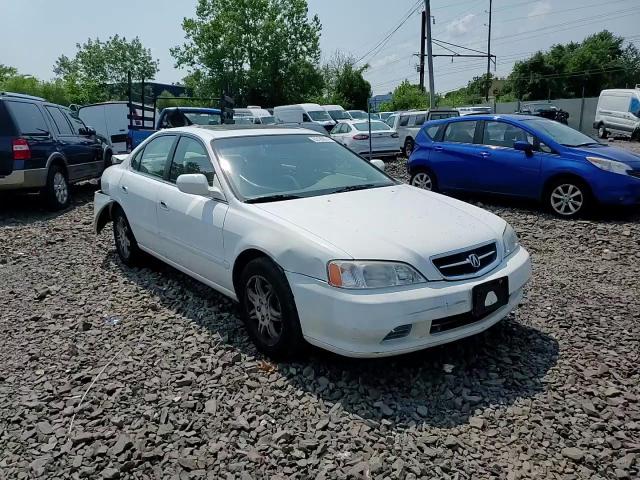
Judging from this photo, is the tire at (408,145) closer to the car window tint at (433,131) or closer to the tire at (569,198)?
the car window tint at (433,131)

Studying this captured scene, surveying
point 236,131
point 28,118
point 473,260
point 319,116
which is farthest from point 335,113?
point 473,260

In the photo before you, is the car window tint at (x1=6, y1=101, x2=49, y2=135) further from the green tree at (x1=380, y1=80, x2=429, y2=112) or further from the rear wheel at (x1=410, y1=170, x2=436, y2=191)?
the green tree at (x1=380, y1=80, x2=429, y2=112)

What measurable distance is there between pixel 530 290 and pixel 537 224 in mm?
2978

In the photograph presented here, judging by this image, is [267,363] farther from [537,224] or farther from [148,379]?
[537,224]

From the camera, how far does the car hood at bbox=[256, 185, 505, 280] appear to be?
10.3 feet

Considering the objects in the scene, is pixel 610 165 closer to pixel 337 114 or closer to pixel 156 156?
pixel 156 156

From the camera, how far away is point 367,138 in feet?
55.0

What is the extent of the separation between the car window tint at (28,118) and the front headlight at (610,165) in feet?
28.0

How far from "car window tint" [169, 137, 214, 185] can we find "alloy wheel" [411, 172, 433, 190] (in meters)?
5.80

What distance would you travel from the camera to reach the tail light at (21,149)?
8.24 meters

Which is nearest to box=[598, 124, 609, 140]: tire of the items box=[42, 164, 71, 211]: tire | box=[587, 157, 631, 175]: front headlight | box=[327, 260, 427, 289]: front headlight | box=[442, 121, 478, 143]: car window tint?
box=[442, 121, 478, 143]: car window tint

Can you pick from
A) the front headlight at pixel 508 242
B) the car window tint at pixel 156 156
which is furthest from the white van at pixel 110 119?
the front headlight at pixel 508 242

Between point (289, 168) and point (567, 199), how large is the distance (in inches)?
203

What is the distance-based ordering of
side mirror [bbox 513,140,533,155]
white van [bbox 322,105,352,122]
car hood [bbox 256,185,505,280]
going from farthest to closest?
1. white van [bbox 322,105,352,122]
2. side mirror [bbox 513,140,533,155]
3. car hood [bbox 256,185,505,280]
